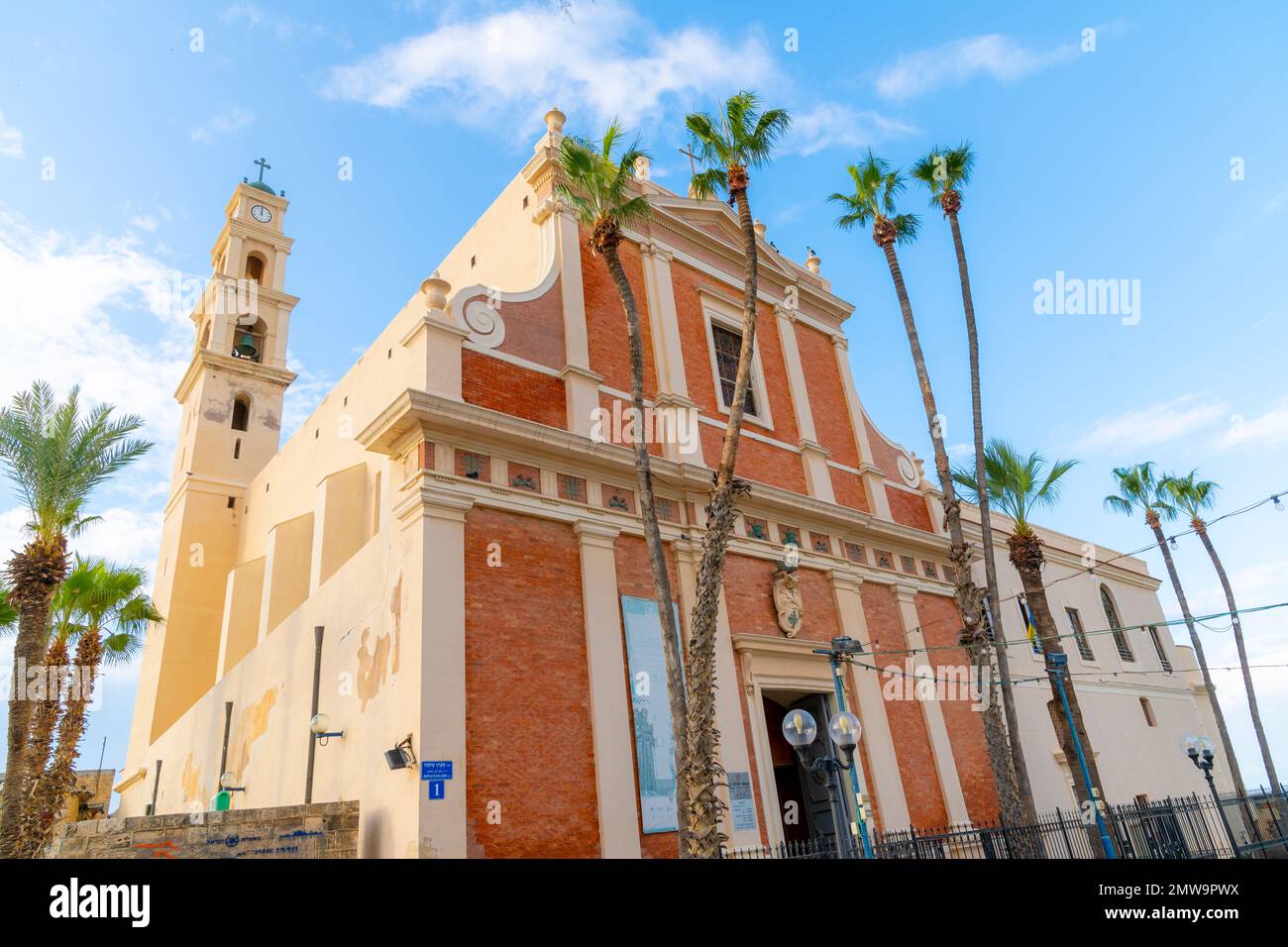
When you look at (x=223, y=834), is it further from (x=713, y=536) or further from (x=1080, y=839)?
(x=1080, y=839)

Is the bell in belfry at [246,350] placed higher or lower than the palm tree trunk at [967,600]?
higher

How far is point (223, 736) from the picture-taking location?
56.9 feet

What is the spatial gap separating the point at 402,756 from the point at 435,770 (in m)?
0.44

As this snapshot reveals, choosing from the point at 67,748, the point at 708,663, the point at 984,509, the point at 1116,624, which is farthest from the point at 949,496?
the point at 67,748

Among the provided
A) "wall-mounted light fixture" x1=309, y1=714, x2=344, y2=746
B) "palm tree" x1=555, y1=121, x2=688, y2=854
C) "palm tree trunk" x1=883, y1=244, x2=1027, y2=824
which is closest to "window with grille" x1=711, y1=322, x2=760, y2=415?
"palm tree trunk" x1=883, y1=244, x2=1027, y2=824

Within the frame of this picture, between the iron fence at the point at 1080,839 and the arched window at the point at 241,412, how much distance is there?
23.2 metres

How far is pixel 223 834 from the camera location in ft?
31.7

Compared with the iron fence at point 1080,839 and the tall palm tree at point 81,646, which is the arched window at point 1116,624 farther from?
the tall palm tree at point 81,646

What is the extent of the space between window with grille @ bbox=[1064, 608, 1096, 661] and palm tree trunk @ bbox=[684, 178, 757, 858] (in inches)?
614

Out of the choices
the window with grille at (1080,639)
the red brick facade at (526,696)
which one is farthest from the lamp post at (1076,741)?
the red brick facade at (526,696)

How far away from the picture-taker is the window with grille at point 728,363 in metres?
18.3

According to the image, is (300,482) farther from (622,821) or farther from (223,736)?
(622,821)

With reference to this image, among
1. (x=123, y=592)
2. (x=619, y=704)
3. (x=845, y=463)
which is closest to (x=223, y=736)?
(x=123, y=592)

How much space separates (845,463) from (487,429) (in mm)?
10320
